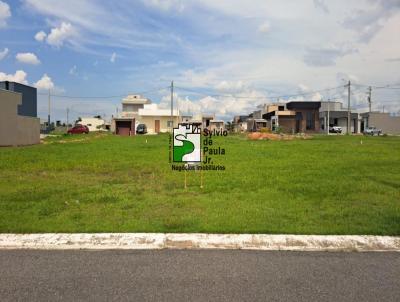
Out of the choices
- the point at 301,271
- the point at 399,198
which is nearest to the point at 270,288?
the point at 301,271

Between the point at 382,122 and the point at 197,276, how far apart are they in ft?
299

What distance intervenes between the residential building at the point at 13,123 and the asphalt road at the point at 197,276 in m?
29.7

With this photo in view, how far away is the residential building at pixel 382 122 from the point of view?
283 feet

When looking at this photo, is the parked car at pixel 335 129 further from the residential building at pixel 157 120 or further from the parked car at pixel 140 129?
the parked car at pixel 140 129

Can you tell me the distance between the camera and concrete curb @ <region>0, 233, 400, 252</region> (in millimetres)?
6113

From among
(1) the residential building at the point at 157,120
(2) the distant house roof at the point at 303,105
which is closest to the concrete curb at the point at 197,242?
(1) the residential building at the point at 157,120

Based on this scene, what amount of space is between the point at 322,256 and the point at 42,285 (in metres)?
3.78

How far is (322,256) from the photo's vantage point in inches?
227

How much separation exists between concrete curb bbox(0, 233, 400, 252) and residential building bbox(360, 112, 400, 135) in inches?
3427

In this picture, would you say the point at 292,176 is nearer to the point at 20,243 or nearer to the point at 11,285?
the point at 20,243

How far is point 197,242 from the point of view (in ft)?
20.4

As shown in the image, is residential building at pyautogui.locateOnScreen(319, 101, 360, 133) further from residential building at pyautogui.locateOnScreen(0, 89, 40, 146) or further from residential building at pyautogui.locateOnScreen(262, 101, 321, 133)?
residential building at pyautogui.locateOnScreen(0, 89, 40, 146)

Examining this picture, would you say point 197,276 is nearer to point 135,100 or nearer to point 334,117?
point 334,117

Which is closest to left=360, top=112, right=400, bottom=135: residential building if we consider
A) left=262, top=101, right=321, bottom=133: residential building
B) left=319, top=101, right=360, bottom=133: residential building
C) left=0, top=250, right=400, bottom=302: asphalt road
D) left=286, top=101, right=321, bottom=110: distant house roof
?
left=319, top=101, right=360, bottom=133: residential building
